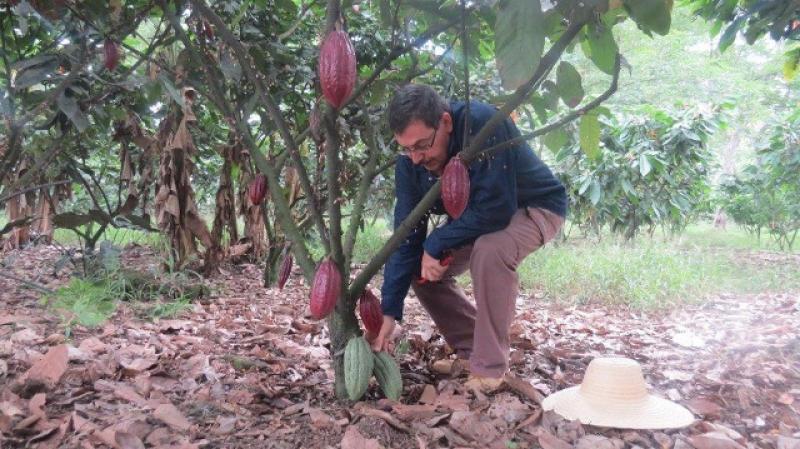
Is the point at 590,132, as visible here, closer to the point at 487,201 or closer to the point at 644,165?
the point at 487,201

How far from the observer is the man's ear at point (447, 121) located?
1762 mm

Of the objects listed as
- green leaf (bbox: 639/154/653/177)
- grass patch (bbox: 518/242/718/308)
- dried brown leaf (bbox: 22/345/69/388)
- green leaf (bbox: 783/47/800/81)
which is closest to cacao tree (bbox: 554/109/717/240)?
green leaf (bbox: 639/154/653/177)

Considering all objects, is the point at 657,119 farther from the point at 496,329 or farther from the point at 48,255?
the point at 48,255

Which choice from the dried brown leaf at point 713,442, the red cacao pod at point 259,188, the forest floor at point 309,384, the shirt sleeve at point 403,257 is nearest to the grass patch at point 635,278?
the forest floor at point 309,384

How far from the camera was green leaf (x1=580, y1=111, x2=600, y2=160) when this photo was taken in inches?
65.2

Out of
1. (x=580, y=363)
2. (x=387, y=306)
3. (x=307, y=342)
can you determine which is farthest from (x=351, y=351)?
(x=580, y=363)

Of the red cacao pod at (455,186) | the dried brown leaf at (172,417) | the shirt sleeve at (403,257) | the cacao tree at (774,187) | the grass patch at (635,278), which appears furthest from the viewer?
the cacao tree at (774,187)

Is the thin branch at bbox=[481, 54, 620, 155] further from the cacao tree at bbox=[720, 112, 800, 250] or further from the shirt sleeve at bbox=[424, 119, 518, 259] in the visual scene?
the cacao tree at bbox=[720, 112, 800, 250]

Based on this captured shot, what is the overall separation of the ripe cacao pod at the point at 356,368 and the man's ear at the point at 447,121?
645mm

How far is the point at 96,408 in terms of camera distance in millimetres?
1560

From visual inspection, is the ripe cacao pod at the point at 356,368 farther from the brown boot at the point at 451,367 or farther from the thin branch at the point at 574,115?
the thin branch at the point at 574,115

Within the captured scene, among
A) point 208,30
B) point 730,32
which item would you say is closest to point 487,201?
point 208,30

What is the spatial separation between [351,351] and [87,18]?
Result: 1.11 meters

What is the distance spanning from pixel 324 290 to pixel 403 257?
55 cm
